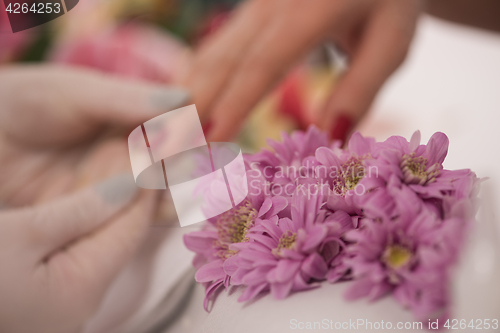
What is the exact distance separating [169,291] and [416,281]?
7.4 inches

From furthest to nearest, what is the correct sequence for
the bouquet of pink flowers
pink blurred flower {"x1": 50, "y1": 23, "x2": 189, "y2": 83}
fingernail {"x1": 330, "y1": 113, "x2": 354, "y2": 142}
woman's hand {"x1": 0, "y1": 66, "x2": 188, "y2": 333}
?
pink blurred flower {"x1": 50, "y1": 23, "x2": 189, "y2": 83}
fingernail {"x1": 330, "y1": 113, "x2": 354, "y2": 142}
woman's hand {"x1": 0, "y1": 66, "x2": 188, "y2": 333}
the bouquet of pink flowers

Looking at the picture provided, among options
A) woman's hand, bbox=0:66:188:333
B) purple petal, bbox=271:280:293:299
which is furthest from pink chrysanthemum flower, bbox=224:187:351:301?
woman's hand, bbox=0:66:188:333

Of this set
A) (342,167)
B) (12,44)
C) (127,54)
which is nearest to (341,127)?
(342,167)

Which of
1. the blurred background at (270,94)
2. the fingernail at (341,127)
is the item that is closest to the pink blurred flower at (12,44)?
the blurred background at (270,94)

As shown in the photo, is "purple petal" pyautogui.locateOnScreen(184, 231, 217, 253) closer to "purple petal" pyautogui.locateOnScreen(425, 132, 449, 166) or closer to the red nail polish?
"purple petal" pyautogui.locateOnScreen(425, 132, 449, 166)

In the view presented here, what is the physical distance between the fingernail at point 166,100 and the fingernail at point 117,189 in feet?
0.31

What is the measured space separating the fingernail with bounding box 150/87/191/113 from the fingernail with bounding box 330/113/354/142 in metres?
0.16

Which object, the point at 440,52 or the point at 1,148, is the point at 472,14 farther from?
the point at 1,148

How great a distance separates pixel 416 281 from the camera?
109 mm

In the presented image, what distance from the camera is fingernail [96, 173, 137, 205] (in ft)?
1.01

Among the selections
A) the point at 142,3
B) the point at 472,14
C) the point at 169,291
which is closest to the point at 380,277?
the point at 169,291

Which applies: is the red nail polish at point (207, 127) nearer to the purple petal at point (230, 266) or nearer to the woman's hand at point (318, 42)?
the woman's hand at point (318, 42)

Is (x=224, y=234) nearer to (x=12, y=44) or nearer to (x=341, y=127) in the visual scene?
(x=341, y=127)

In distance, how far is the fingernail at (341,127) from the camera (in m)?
0.36
